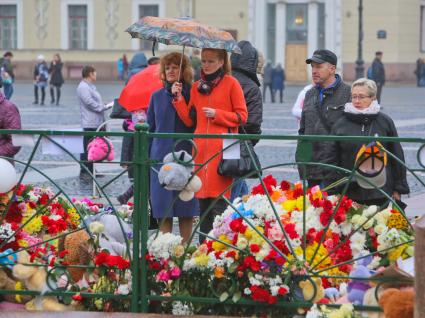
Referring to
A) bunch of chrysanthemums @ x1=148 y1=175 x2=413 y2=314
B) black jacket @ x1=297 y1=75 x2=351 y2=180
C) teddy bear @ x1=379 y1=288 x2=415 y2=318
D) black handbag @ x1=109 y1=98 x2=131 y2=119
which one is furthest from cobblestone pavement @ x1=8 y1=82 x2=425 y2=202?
teddy bear @ x1=379 y1=288 x2=415 y2=318

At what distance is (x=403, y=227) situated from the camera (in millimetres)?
6137

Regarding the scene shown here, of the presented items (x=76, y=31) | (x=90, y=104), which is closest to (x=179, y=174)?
(x=90, y=104)

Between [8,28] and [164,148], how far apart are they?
167 ft

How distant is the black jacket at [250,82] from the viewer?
8688 mm

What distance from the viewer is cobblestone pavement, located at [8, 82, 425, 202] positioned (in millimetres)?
12547

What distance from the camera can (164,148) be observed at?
6676 millimetres

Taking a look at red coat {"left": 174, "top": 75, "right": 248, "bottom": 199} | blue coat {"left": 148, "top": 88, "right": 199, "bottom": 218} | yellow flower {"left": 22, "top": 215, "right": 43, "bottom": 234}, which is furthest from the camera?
red coat {"left": 174, "top": 75, "right": 248, "bottom": 199}

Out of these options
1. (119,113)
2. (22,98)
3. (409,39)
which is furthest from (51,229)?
(409,39)

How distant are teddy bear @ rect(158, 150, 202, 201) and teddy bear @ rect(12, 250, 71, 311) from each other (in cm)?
82

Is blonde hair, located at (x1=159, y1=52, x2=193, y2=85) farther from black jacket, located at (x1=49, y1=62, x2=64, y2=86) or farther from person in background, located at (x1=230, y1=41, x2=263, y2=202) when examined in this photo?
black jacket, located at (x1=49, y1=62, x2=64, y2=86)

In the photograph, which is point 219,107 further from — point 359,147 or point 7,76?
point 7,76

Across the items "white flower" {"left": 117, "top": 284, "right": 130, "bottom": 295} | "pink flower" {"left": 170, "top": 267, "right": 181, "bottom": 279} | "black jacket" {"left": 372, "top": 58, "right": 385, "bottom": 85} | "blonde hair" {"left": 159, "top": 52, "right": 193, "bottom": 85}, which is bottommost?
"white flower" {"left": 117, "top": 284, "right": 130, "bottom": 295}

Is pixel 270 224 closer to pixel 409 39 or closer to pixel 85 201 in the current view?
pixel 85 201

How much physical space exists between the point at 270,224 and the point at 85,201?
6.48 feet
